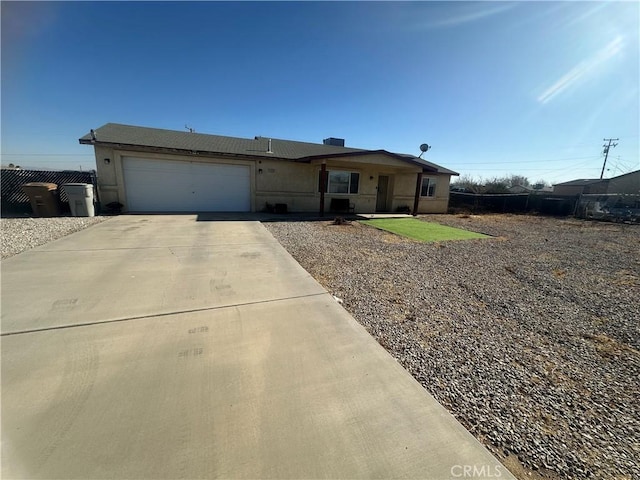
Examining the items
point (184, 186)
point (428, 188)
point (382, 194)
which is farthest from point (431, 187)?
point (184, 186)

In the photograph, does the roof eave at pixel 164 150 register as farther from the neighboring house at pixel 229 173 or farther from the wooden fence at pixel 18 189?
the wooden fence at pixel 18 189

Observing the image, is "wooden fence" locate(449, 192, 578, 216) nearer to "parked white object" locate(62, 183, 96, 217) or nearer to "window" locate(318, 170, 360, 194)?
"window" locate(318, 170, 360, 194)

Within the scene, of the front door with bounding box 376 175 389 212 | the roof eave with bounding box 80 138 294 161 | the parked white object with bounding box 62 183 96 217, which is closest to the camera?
the parked white object with bounding box 62 183 96 217

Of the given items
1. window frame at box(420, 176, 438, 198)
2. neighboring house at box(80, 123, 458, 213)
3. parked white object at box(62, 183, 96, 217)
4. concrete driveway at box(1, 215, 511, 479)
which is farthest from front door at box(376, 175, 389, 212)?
parked white object at box(62, 183, 96, 217)

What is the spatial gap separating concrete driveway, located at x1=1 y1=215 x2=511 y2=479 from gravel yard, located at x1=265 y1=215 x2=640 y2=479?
309 mm

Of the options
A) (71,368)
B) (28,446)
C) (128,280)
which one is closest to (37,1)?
(128,280)

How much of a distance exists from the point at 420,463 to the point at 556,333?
285 centimetres

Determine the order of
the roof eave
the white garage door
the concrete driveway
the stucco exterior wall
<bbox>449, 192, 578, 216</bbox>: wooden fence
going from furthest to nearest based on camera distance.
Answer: <bbox>449, 192, 578, 216</bbox>: wooden fence
the white garage door
the stucco exterior wall
the roof eave
the concrete driveway

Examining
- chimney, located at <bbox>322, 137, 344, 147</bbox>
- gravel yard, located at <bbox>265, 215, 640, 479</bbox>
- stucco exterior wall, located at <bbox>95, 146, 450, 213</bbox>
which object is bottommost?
gravel yard, located at <bbox>265, 215, 640, 479</bbox>

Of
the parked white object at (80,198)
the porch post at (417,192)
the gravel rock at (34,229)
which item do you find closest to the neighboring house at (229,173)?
the porch post at (417,192)

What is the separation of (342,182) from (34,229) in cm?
1229

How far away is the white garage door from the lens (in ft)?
36.6

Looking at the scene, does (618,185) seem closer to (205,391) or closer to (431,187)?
(431,187)

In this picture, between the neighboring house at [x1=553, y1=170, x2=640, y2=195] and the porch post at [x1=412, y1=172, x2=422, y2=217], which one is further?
the neighboring house at [x1=553, y1=170, x2=640, y2=195]
